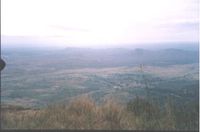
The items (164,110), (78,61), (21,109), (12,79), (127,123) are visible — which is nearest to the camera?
(127,123)

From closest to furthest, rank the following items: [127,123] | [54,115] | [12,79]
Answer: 1. [127,123]
2. [54,115]
3. [12,79]

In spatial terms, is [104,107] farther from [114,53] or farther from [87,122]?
[114,53]

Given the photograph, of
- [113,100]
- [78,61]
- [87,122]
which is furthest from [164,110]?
[78,61]

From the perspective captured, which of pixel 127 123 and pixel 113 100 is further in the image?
pixel 113 100

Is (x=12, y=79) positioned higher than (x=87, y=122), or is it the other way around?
(x=87, y=122)

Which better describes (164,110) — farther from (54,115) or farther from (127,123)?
(54,115)

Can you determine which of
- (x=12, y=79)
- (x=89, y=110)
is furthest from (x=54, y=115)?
(x=12, y=79)
